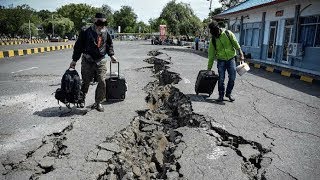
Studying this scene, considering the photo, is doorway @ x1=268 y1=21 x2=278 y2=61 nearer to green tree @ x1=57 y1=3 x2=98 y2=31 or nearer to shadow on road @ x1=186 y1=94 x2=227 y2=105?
shadow on road @ x1=186 y1=94 x2=227 y2=105

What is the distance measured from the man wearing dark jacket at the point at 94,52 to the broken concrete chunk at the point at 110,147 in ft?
5.55

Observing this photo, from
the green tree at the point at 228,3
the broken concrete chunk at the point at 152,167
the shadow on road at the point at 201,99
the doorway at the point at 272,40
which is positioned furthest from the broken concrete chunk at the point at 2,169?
the green tree at the point at 228,3

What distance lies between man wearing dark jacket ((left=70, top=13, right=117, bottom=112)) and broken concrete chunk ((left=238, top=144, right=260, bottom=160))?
9.25 feet

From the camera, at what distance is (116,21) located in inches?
4358

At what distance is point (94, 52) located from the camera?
579 cm

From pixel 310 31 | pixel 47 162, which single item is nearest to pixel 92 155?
pixel 47 162

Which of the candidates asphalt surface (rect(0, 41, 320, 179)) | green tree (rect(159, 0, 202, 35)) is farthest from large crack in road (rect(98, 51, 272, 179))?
green tree (rect(159, 0, 202, 35))

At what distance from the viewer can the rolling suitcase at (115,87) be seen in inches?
261

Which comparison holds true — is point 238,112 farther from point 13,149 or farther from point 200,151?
point 13,149

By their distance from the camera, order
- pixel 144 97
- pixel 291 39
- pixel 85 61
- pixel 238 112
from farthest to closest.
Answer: pixel 291 39 → pixel 144 97 → pixel 238 112 → pixel 85 61

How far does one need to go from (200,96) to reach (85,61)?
301cm

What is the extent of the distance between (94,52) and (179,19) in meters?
60.4

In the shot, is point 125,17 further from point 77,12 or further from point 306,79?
point 306,79

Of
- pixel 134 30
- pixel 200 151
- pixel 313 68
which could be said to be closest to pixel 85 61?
pixel 200 151
